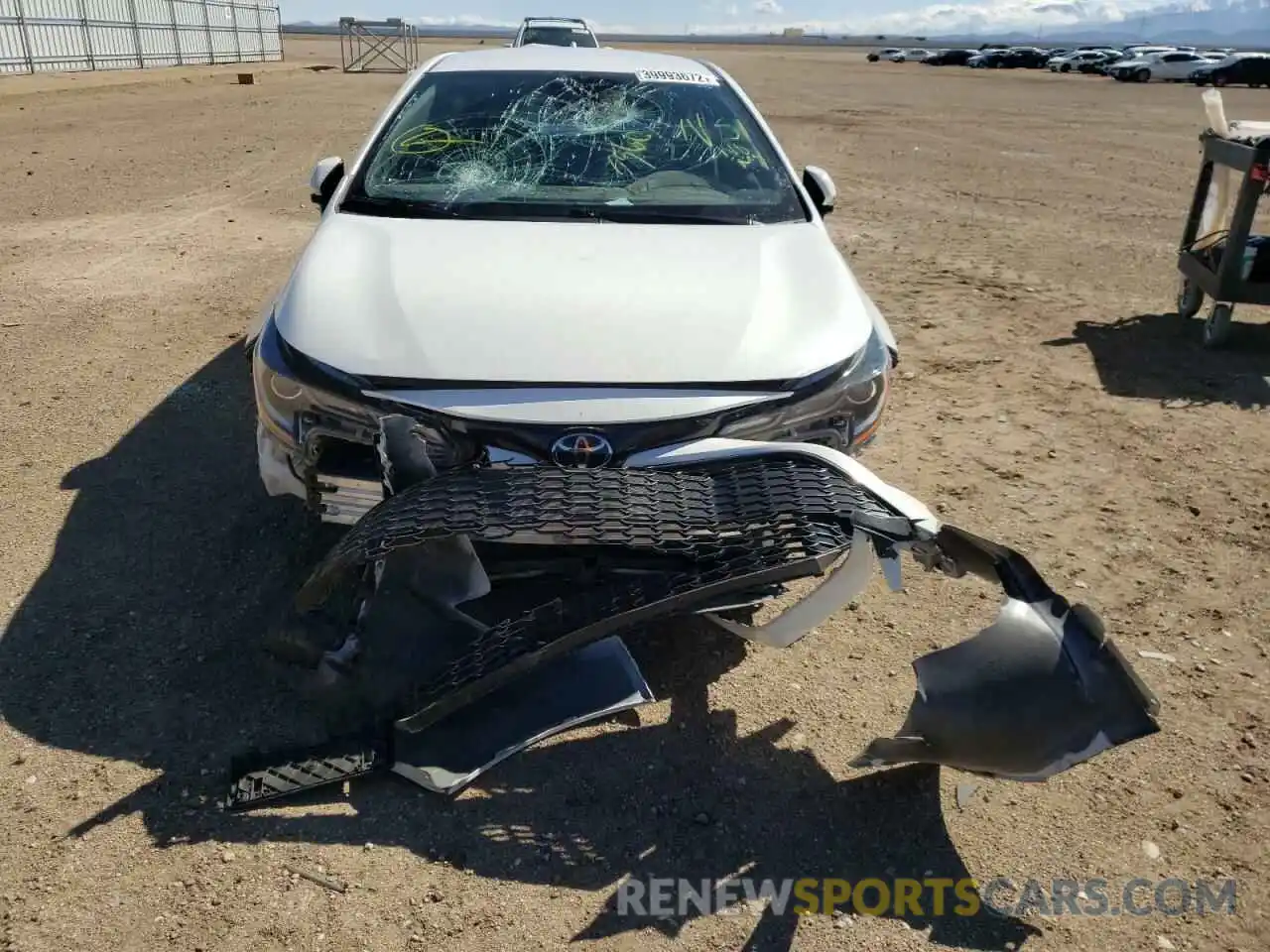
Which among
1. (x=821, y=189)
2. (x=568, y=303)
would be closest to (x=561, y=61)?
(x=821, y=189)

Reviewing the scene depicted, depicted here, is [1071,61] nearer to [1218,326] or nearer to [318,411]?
[1218,326]

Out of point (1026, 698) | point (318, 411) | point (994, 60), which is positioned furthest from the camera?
point (994, 60)

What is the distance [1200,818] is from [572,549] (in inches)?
72.1

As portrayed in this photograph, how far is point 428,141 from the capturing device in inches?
163

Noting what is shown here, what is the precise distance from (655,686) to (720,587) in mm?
760

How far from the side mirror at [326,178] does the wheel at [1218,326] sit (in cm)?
531

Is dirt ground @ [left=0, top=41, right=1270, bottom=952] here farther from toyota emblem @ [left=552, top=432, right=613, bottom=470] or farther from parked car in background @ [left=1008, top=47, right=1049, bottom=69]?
parked car in background @ [left=1008, top=47, right=1049, bottom=69]

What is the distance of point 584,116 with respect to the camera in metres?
4.33

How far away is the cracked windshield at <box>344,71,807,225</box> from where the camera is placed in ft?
12.3

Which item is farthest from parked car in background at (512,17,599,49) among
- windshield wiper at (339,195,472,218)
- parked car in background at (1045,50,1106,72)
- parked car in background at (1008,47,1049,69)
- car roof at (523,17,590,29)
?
parked car in background at (1008,47,1049,69)

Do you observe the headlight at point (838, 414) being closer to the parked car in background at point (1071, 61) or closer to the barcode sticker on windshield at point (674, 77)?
the barcode sticker on windshield at point (674, 77)

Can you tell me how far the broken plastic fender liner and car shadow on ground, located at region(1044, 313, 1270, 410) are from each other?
3.57 meters

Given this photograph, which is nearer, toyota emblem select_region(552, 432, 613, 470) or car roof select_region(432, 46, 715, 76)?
toyota emblem select_region(552, 432, 613, 470)

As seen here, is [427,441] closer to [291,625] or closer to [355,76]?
[291,625]
